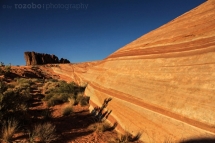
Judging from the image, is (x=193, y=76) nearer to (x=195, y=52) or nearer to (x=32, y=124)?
(x=195, y=52)

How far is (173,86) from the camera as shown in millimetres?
4672

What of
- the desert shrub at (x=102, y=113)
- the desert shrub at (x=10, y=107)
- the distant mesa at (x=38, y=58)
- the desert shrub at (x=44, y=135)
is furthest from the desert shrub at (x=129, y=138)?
the distant mesa at (x=38, y=58)

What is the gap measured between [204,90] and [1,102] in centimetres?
768

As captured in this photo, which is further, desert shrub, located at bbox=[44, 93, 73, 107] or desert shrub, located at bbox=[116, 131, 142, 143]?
desert shrub, located at bbox=[44, 93, 73, 107]

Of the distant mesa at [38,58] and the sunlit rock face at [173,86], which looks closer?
the sunlit rock face at [173,86]

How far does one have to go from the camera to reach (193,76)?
14.0 feet

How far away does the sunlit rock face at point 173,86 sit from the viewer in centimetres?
385

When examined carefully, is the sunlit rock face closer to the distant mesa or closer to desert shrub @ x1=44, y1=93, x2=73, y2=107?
desert shrub @ x1=44, y1=93, x2=73, y2=107

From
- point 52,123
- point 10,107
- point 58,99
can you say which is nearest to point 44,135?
point 52,123

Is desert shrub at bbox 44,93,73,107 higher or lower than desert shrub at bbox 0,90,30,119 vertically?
lower

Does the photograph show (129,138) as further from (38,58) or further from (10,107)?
(38,58)

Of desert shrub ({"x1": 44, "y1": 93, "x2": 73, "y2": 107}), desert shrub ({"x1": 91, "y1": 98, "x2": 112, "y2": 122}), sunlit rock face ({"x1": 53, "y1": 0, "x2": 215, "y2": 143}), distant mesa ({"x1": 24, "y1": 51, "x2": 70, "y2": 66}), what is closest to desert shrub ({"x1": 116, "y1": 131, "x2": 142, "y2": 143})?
sunlit rock face ({"x1": 53, "y1": 0, "x2": 215, "y2": 143})

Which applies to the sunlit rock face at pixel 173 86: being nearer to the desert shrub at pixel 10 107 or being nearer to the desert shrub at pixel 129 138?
the desert shrub at pixel 129 138

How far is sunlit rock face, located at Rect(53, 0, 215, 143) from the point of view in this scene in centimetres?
385
